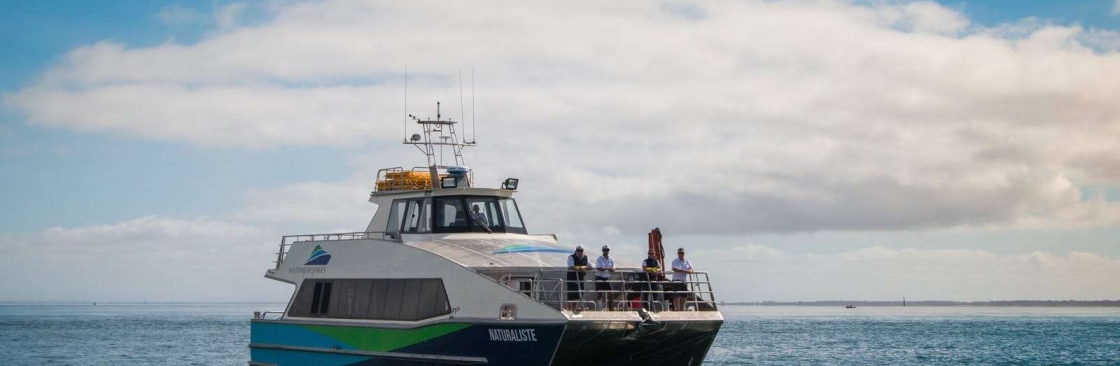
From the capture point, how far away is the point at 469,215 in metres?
23.8

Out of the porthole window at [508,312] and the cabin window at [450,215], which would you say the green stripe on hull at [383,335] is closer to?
the porthole window at [508,312]

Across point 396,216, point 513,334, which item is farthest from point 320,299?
point 513,334

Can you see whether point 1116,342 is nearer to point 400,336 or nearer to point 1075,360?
point 1075,360

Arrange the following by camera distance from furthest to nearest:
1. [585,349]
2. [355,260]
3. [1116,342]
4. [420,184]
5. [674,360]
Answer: [1116,342] → [420,184] → [355,260] → [674,360] → [585,349]

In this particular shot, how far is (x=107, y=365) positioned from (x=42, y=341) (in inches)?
961

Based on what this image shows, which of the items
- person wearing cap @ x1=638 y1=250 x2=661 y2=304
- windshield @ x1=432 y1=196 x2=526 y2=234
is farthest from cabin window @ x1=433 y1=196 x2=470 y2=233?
person wearing cap @ x1=638 y1=250 x2=661 y2=304

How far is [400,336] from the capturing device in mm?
21203

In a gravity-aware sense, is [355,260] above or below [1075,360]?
above

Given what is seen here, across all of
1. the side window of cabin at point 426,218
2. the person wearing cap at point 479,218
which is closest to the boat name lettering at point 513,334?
the person wearing cap at point 479,218

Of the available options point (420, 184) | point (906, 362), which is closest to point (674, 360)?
point (420, 184)

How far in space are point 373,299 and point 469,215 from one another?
9.03ft

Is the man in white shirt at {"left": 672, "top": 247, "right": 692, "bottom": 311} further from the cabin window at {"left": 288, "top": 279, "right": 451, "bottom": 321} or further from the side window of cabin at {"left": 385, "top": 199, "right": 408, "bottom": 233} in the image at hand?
the side window of cabin at {"left": 385, "top": 199, "right": 408, "bottom": 233}

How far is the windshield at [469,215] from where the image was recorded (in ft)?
77.8

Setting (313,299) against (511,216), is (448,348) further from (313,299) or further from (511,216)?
(313,299)
